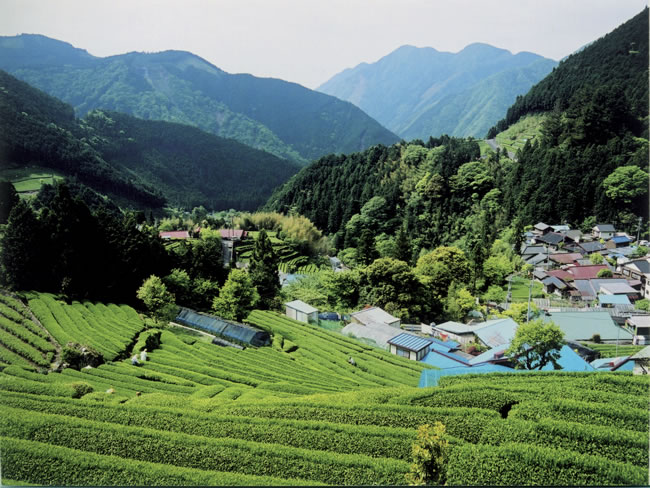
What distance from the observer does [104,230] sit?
47.8ft

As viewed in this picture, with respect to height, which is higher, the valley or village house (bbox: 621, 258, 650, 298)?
village house (bbox: 621, 258, 650, 298)

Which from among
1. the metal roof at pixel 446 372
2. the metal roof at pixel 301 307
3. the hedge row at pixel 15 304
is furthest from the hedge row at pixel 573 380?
the hedge row at pixel 15 304

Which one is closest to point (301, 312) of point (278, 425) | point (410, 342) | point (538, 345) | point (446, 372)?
point (410, 342)

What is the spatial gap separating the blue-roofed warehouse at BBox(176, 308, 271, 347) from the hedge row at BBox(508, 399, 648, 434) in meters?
8.83

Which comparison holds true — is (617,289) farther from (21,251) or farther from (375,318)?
(21,251)

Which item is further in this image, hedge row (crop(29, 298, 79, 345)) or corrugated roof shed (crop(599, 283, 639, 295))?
corrugated roof shed (crop(599, 283, 639, 295))

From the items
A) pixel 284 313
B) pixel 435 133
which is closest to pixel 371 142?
pixel 435 133

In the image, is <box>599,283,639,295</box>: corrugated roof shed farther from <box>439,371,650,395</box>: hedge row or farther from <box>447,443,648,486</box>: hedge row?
<box>447,443,648,486</box>: hedge row

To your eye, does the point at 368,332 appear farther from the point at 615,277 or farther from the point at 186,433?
the point at 186,433

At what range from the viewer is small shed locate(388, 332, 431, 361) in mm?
14633

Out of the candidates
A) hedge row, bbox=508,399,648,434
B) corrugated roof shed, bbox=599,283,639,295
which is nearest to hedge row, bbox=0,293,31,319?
hedge row, bbox=508,399,648,434

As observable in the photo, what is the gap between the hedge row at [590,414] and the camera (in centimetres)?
744

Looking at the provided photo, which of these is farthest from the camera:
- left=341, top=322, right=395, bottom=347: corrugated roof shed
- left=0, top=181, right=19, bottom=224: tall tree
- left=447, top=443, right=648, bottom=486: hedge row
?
left=341, top=322, right=395, bottom=347: corrugated roof shed

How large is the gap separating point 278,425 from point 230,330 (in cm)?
690
